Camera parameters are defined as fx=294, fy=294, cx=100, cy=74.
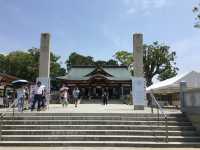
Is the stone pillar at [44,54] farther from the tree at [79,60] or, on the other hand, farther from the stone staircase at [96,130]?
the tree at [79,60]

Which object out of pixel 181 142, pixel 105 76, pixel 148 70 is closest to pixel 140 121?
pixel 181 142

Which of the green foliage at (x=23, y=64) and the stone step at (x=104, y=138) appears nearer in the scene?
the stone step at (x=104, y=138)

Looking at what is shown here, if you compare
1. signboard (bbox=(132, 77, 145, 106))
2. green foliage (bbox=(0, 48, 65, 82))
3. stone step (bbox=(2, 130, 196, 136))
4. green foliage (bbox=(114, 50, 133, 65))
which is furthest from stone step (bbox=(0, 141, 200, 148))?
green foliage (bbox=(114, 50, 133, 65))

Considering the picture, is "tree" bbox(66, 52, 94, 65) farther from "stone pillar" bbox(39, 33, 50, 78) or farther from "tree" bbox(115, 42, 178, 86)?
"stone pillar" bbox(39, 33, 50, 78)

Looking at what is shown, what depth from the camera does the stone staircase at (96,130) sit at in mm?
10359

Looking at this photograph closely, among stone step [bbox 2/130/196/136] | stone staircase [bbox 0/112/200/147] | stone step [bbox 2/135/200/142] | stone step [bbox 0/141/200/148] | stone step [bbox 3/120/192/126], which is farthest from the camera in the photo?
stone step [bbox 3/120/192/126]

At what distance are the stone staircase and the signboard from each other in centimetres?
436

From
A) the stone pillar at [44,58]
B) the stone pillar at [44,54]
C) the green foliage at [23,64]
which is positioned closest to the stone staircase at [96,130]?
the stone pillar at [44,58]

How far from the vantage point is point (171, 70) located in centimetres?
5962

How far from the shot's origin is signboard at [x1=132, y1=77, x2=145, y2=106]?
17.0 meters

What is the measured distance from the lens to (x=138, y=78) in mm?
17094

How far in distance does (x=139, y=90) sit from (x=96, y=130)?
6303 millimetres

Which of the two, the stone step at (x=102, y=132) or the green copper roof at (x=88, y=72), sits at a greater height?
the green copper roof at (x=88, y=72)

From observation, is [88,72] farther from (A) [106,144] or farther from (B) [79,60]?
(A) [106,144]
